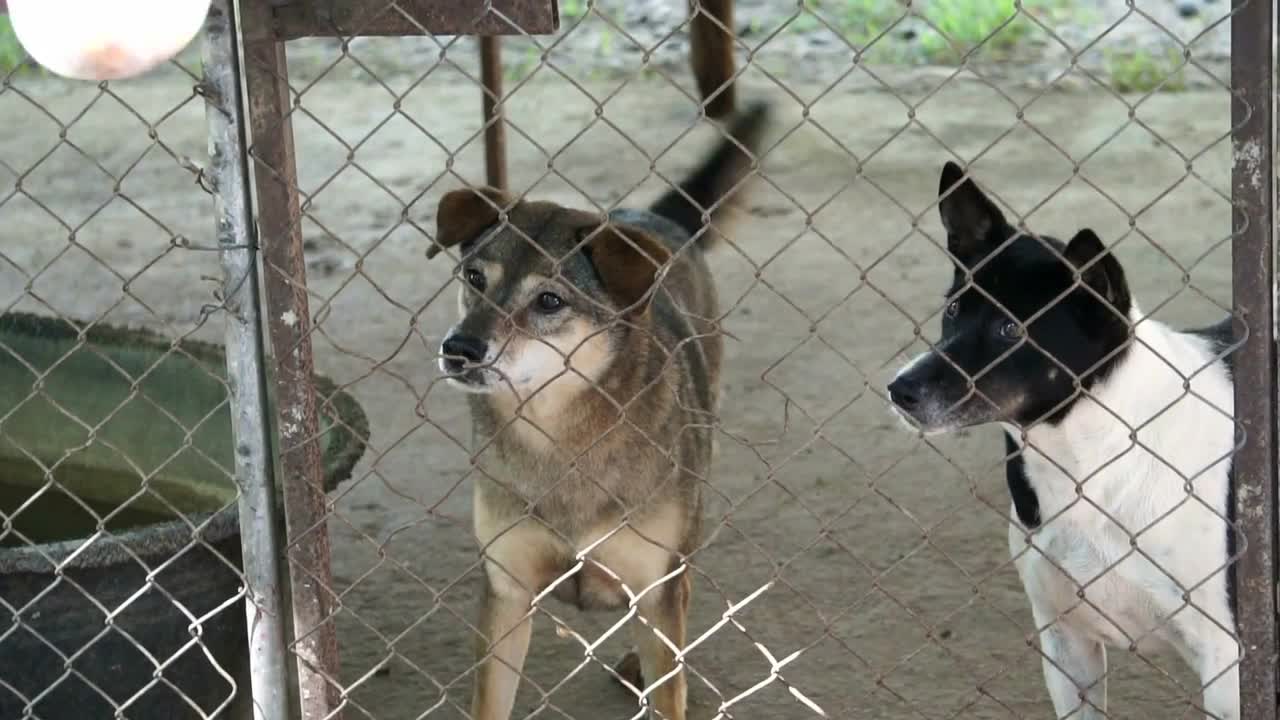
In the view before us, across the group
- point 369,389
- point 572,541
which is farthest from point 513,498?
point 369,389

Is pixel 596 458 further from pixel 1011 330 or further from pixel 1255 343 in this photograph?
pixel 1255 343

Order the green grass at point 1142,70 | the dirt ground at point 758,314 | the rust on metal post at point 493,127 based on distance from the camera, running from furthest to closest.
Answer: the green grass at point 1142,70 < the rust on metal post at point 493,127 < the dirt ground at point 758,314

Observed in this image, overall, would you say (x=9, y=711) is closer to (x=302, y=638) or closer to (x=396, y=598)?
(x=302, y=638)

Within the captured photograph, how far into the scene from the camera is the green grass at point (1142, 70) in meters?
9.35

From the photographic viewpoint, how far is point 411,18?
98.4 inches

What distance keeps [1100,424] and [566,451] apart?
109 cm

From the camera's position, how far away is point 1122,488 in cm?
310

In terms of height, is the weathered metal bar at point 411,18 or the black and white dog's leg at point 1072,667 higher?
the weathered metal bar at point 411,18

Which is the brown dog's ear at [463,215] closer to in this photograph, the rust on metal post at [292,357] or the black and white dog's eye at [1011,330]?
the rust on metal post at [292,357]

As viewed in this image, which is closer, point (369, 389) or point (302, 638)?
point (302, 638)

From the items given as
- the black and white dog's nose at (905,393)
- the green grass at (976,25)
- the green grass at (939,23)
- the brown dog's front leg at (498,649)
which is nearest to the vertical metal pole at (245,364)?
the brown dog's front leg at (498,649)

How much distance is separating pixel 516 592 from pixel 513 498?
20cm

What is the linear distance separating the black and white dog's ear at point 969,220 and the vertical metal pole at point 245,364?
131 cm

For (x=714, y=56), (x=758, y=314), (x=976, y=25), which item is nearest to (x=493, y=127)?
(x=714, y=56)
